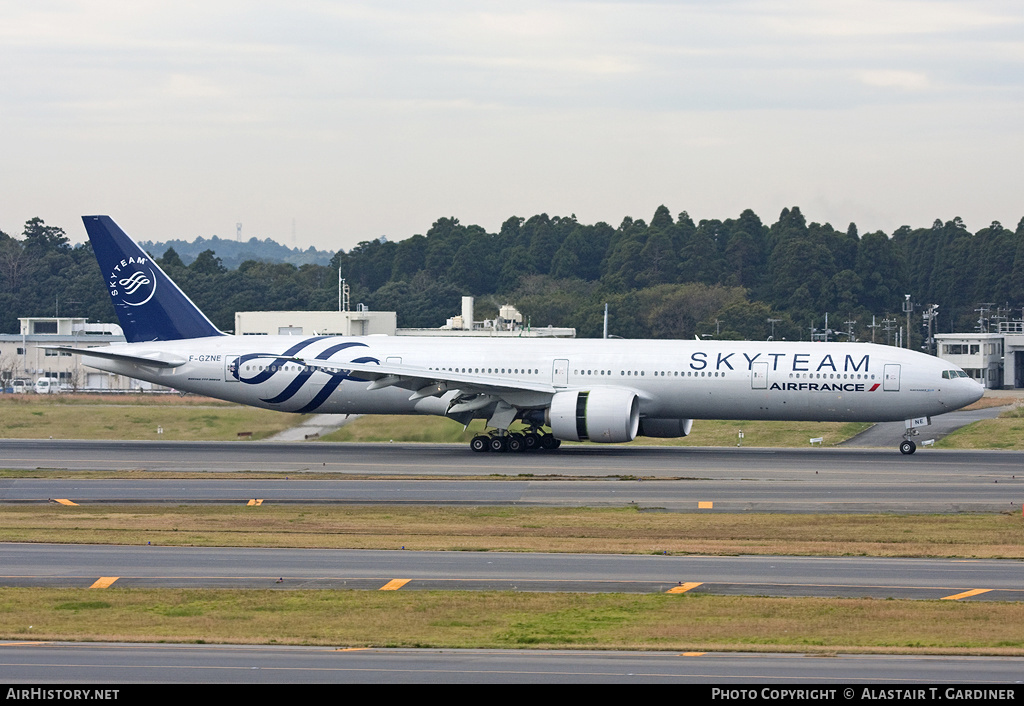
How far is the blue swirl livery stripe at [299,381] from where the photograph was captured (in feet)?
157

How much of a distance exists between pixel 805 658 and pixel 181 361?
3685 cm

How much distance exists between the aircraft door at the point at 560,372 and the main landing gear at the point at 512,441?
7.04 ft

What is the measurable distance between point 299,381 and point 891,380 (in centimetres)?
2238

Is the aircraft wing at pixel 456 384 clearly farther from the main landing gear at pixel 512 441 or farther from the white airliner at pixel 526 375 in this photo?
the main landing gear at pixel 512 441

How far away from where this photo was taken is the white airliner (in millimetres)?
44812

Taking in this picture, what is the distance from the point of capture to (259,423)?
54969mm

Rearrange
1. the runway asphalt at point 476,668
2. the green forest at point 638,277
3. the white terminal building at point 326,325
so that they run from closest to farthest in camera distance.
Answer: the runway asphalt at point 476,668
the white terminal building at point 326,325
the green forest at point 638,277

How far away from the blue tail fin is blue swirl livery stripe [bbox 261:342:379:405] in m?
4.71

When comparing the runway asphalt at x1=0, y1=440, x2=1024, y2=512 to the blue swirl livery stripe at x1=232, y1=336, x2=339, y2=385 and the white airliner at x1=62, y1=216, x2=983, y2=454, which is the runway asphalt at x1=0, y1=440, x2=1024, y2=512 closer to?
the white airliner at x1=62, y1=216, x2=983, y2=454

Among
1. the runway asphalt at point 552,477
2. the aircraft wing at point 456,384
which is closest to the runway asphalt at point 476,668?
the runway asphalt at point 552,477

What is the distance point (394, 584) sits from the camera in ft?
70.5

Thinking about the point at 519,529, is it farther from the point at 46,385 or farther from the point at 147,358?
the point at 46,385

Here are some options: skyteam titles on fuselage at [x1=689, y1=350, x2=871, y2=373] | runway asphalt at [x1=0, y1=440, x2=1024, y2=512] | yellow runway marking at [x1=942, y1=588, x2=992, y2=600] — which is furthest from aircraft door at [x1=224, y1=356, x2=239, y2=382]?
yellow runway marking at [x1=942, y1=588, x2=992, y2=600]

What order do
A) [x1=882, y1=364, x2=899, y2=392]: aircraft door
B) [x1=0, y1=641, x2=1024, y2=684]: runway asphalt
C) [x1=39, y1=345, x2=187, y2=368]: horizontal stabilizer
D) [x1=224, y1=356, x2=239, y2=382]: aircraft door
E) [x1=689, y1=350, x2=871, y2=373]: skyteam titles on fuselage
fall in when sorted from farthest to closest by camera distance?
[x1=224, y1=356, x2=239, y2=382]: aircraft door → [x1=39, y1=345, x2=187, y2=368]: horizontal stabilizer → [x1=689, y1=350, x2=871, y2=373]: skyteam titles on fuselage → [x1=882, y1=364, x2=899, y2=392]: aircraft door → [x1=0, y1=641, x2=1024, y2=684]: runway asphalt
